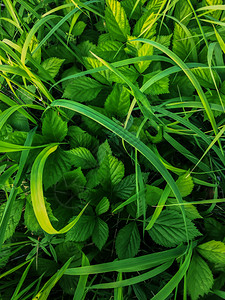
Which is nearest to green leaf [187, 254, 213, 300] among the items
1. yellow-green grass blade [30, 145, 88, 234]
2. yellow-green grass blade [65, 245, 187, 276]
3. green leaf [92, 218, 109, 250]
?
yellow-green grass blade [65, 245, 187, 276]

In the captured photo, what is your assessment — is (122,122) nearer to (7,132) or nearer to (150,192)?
(150,192)

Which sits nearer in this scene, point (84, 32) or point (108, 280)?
point (108, 280)

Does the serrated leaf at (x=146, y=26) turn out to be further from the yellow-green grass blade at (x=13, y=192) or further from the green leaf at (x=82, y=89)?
the yellow-green grass blade at (x=13, y=192)

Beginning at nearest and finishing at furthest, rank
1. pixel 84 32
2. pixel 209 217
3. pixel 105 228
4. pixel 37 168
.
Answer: pixel 37 168 → pixel 105 228 → pixel 209 217 → pixel 84 32

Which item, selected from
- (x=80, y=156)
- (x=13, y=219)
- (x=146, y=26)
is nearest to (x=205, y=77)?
(x=146, y=26)

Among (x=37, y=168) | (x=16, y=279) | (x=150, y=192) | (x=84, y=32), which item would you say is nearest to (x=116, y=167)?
(x=150, y=192)

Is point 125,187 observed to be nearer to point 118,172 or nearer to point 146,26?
point 118,172

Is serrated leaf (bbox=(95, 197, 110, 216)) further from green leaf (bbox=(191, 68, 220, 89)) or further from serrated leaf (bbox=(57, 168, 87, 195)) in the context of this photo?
green leaf (bbox=(191, 68, 220, 89))
